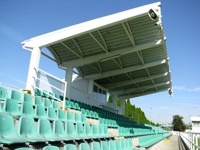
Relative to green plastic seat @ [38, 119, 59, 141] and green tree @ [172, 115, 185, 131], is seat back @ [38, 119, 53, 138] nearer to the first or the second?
green plastic seat @ [38, 119, 59, 141]

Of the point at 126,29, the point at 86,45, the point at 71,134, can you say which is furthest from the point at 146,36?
the point at 71,134

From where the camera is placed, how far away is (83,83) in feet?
53.2

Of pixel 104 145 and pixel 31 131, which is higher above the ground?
pixel 31 131

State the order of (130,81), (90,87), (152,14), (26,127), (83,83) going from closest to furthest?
(26,127)
(152,14)
(90,87)
(83,83)
(130,81)

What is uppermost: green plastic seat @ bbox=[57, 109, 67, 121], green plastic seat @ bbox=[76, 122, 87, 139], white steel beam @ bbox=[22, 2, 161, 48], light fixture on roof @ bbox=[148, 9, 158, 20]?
light fixture on roof @ bbox=[148, 9, 158, 20]

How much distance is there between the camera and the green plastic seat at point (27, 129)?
3939mm

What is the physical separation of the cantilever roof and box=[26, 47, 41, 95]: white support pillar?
35 centimetres

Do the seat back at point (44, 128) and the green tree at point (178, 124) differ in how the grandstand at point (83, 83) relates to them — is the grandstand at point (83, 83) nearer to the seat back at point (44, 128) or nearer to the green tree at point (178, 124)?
the seat back at point (44, 128)

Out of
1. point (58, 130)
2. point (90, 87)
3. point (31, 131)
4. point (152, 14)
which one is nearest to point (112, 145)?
point (58, 130)

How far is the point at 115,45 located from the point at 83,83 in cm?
468

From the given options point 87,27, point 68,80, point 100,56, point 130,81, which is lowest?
point 68,80

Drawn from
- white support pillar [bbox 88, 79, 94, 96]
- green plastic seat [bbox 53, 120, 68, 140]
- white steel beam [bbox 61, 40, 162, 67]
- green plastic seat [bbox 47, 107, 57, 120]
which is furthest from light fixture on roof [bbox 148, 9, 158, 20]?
white support pillar [bbox 88, 79, 94, 96]

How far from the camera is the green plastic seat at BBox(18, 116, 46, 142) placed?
12.9 ft

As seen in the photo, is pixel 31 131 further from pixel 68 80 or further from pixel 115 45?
pixel 115 45
